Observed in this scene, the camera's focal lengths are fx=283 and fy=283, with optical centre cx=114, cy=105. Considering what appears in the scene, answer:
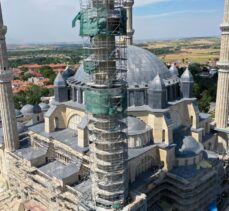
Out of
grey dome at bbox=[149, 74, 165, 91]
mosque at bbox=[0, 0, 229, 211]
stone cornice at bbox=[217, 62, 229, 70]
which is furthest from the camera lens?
stone cornice at bbox=[217, 62, 229, 70]

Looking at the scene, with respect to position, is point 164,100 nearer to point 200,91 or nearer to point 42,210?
point 42,210

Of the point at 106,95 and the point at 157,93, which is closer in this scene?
the point at 106,95

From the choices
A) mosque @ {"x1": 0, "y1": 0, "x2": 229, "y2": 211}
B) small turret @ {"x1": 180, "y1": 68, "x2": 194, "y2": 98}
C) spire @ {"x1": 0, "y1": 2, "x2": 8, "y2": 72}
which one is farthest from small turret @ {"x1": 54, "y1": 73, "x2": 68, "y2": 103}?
small turret @ {"x1": 180, "y1": 68, "x2": 194, "y2": 98}

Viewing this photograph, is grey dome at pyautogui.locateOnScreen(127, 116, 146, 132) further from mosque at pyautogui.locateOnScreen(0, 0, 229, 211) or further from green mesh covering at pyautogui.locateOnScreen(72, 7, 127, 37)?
green mesh covering at pyautogui.locateOnScreen(72, 7, 127, 37)

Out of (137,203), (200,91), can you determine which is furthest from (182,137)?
(200,91)

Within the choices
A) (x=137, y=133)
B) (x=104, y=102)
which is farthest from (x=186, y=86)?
(x=104, y=102)

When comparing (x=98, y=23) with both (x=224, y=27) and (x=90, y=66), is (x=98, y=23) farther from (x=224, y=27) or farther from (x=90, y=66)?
(x=224, y=27)

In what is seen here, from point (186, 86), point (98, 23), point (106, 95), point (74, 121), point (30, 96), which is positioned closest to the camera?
point (98, 23)
